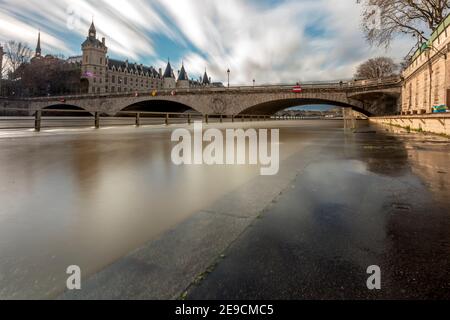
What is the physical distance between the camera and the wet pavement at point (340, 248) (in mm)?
1172

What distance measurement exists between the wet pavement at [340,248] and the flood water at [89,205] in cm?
57

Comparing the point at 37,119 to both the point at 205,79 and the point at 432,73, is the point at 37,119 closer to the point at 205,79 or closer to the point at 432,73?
the point at 432,73

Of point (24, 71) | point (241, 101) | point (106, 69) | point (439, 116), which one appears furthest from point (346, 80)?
point (106, 69)

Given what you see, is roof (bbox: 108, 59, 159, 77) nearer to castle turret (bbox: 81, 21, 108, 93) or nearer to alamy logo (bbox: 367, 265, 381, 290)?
castle turret (bbox: 81, 21, 108, 93)

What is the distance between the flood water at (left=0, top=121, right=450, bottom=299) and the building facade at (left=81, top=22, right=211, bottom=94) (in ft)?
291

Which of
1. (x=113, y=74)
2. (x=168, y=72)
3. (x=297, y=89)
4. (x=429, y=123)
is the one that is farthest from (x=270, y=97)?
(x=168, y=72)

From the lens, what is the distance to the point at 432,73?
1723 cm

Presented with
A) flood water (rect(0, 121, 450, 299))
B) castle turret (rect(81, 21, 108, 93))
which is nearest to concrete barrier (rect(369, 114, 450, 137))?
flood water (rect(0, 121, 450, 299))

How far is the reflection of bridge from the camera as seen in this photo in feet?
117

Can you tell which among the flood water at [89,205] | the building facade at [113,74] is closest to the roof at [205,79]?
the building facade at [113,74]

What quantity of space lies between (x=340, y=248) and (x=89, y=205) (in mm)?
2054

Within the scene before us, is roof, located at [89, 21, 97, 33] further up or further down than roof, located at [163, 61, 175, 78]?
further up

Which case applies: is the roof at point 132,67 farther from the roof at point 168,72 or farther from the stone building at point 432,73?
the stone building at point 432,73

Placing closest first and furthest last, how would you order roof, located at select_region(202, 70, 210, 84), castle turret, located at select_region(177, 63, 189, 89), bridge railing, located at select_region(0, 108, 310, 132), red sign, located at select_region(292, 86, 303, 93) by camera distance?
1. bridge railing, located at select_region(0, 108, 310, 132)
2. red sign, located at select_region(292, 86, 303, 93)
3. castle turret, located at select_region(177, 63, 189, 89)
4. roof, located at select_region(202, 70, 210, 84)
